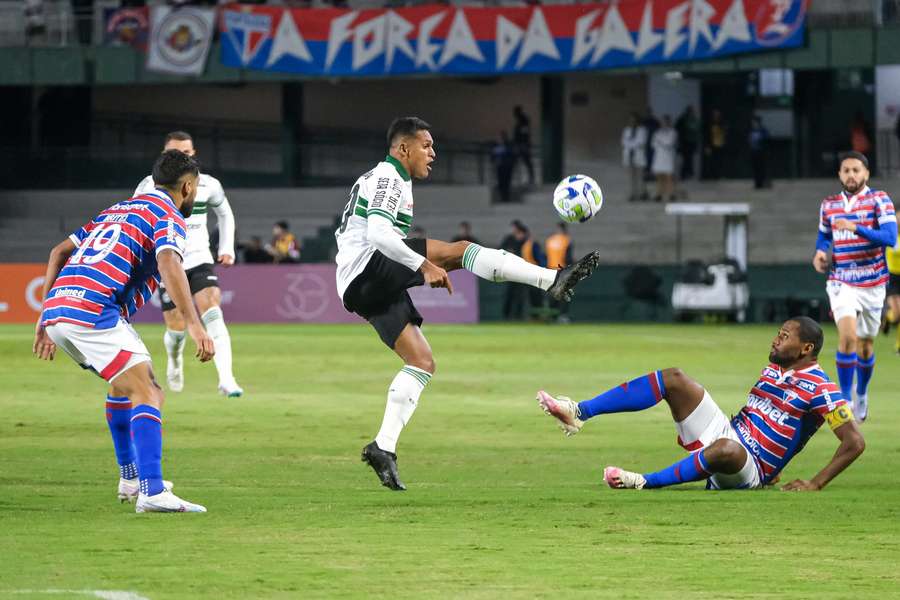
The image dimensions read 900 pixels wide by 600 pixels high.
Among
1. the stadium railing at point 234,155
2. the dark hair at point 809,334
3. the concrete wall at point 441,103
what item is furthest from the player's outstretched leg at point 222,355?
the concrete wall at point 441,103

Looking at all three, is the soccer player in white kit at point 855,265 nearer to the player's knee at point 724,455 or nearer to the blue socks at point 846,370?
the blue socks at point 846,370

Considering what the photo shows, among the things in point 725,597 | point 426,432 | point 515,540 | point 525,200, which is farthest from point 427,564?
point 525,200

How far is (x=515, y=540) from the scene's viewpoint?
7699 mm

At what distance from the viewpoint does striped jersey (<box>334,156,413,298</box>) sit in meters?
9.90

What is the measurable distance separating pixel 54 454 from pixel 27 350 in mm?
12325

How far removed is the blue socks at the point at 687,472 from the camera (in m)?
9.45

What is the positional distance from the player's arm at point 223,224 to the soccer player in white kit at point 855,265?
5639 millimetres

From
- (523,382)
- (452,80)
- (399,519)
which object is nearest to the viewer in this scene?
(399,519)

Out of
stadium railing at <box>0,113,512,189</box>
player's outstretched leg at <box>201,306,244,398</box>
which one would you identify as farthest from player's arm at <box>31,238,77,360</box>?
stadium railing at <box>0,113,512,189</box>

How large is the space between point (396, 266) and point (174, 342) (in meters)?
6.82

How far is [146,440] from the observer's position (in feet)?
27.7

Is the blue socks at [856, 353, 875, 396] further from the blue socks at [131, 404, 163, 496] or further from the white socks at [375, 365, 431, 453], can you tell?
the blue socks at [131, 404, 163, 496]

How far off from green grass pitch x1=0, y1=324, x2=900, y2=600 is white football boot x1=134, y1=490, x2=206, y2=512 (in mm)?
87

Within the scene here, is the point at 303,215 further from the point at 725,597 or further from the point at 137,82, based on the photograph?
the point at 725,597
